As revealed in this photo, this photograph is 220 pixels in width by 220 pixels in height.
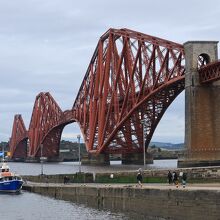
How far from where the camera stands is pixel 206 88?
98.9 meters

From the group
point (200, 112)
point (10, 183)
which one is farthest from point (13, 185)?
point (200, 112)

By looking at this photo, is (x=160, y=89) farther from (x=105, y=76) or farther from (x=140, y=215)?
(x=140, y=215)

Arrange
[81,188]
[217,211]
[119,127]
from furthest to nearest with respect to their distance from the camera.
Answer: [119,127] < [81,188] < [217,211]

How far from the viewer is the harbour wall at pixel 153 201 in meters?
40.3

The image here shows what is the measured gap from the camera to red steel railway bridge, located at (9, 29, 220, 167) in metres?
96.9

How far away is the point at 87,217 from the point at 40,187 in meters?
25.0

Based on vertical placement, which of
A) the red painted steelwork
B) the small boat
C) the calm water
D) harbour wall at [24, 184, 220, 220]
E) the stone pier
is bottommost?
the calm water

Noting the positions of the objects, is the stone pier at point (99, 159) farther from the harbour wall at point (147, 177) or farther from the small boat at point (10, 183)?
the small boat at point (10, 183)

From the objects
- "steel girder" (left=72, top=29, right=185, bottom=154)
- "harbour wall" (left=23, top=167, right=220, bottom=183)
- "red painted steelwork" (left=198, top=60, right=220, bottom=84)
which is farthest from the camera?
"steel girder" (left=72, top=29, right=185, bottom=154)

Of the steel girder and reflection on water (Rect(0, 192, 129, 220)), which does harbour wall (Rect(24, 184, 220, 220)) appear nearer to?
reflection on water (Rect(0, 192, 129, 220))

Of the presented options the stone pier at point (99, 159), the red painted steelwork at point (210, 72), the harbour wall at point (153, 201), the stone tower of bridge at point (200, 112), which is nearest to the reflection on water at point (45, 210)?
the harbour wall at point (153, 201)

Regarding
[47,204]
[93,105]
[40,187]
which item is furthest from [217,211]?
[93,105]

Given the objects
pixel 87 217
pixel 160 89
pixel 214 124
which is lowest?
pixel 87 217

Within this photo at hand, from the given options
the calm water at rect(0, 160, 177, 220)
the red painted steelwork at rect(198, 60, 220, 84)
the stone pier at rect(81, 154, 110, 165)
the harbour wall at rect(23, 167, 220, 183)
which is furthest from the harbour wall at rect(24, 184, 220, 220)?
the stone pier at rect(81, 154, 110, 165)
